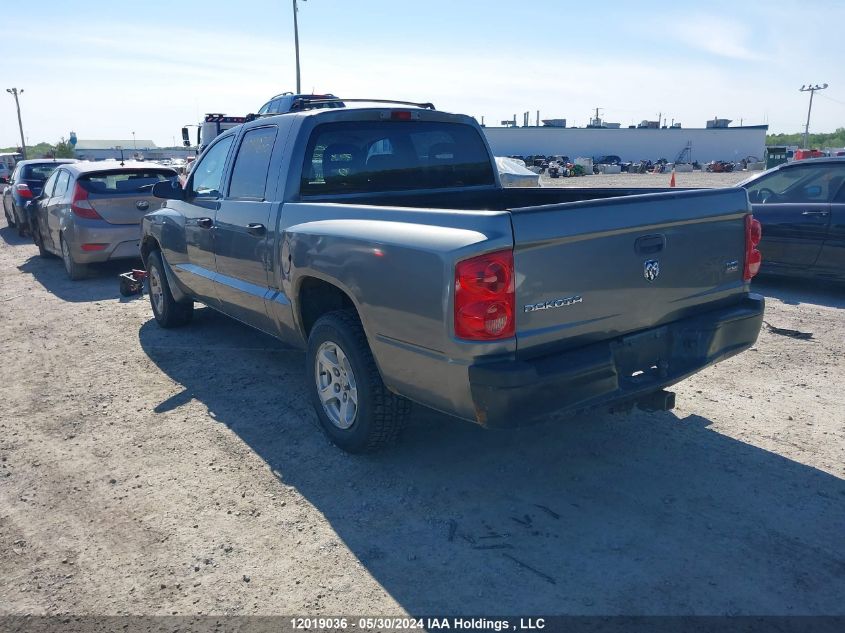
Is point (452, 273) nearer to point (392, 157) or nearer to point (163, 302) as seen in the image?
point (392, 157)

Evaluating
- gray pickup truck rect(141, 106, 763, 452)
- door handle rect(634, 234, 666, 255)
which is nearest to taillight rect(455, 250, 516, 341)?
gray pickup truck rect(141, 106, 763, 452)

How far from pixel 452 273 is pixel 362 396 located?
1.13 meters

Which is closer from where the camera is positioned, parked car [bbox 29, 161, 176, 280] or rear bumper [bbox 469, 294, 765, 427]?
rear bumper [bbox 469, 294, 765, 427]

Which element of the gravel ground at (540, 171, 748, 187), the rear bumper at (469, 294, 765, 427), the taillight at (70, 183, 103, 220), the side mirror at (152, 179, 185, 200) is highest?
the side mirror at (152, 179, 185, 200)

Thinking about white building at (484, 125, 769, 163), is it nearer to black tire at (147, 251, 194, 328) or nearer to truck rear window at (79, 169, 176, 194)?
truck rear window at (79, 169, 176, 194)

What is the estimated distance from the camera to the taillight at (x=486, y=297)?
3.04 m

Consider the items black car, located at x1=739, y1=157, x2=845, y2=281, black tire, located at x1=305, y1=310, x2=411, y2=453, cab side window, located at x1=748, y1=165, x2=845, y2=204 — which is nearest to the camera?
black tire, located at x1=305, y1=310, x2=411, y2=453

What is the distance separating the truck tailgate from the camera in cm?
314

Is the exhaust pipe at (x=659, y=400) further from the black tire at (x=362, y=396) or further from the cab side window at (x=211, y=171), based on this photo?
the cab side window at (x=211, y=171)

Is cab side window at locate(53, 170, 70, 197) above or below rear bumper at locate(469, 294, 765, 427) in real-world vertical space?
above

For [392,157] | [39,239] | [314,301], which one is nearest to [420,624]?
[314,301]

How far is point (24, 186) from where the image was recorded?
49.0 ft

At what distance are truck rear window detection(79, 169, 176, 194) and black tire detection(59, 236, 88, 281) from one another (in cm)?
96

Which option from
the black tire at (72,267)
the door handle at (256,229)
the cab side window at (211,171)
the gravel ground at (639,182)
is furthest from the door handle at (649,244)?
the gravel ground at (639,182)
